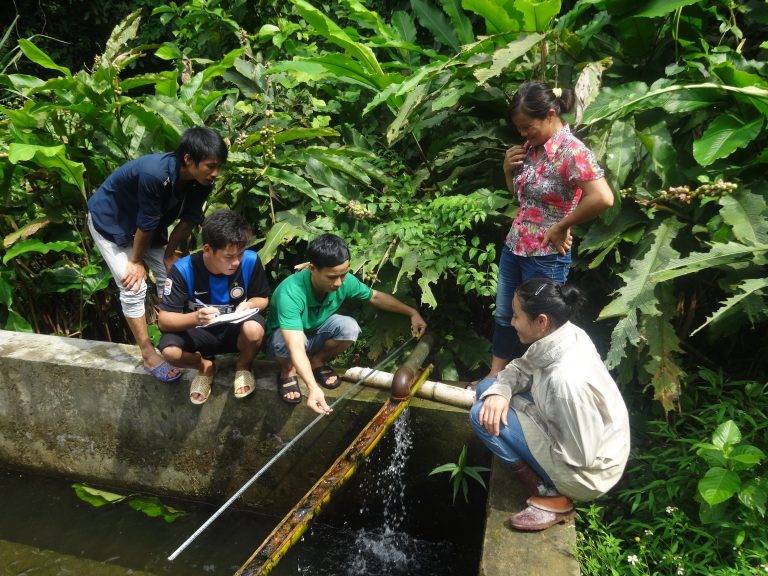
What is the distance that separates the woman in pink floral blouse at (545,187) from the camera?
2549 mm

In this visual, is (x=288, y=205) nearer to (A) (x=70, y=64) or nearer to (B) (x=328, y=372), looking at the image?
(B) (x=328, y=372)

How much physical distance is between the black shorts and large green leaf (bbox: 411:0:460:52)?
8.06 feet

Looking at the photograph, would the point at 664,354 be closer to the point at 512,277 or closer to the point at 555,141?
the point at 512,277

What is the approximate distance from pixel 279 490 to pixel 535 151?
7.39ft

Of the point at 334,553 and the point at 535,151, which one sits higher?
the point at 535,151

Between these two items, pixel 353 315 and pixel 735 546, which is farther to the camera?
pixel 353 315

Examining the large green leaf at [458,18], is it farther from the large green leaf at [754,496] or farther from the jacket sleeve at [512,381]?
the large green leaf at [754,496]

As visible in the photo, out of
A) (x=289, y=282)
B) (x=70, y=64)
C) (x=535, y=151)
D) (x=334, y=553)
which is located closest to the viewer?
(x=535, y=151)

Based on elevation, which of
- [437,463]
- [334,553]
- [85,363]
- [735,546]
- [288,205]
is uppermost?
[288,205]

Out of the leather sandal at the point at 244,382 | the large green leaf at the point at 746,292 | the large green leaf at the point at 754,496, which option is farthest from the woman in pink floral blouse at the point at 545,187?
the leather sandal at the point at 244,382

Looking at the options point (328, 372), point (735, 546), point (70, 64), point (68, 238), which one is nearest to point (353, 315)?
point (328, 372)

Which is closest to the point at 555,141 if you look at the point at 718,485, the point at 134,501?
the point at 718,485

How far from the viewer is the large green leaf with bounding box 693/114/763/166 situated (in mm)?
2848

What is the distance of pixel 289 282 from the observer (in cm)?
305
